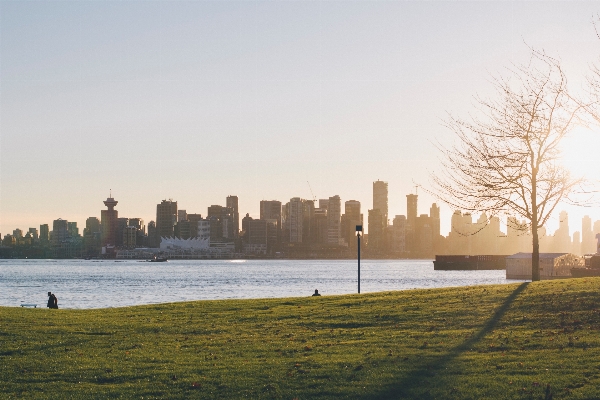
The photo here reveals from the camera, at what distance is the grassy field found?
17.8 meters

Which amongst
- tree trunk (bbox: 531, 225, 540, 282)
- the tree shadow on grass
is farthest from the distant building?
the tree shadow on grass

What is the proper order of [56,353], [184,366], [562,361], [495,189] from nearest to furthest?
1. [562,361]
2. [184,366]
3. [56,353]
4. [495,189]

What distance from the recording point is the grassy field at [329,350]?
17.8 metres

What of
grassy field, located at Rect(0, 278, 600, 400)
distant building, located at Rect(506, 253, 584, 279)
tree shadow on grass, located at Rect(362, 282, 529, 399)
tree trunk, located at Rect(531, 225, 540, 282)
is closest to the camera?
tree shadow on grass, located at Rect(362, 282, 529, 399)

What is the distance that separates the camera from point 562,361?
746 inches

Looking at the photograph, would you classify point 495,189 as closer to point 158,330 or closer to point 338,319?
point 338,319

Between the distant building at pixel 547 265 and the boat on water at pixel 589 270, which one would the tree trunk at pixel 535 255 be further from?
the distant building at pixel 547 265

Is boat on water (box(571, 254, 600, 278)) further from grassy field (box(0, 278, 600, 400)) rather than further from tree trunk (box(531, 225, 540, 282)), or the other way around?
grassy field (box(0, 278, 600, 400))

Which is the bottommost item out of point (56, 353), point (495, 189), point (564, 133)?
point (56, 353)

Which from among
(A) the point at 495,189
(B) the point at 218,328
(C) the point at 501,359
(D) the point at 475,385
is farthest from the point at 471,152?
(D) the point at 475,385

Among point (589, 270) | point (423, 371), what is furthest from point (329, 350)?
point (589, 270)

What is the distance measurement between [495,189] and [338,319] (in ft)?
37.4

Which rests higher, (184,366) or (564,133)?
(564,133)

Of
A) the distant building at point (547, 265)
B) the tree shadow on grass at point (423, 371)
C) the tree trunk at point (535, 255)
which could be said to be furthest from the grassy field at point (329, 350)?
the distant building at point (547, 265)
